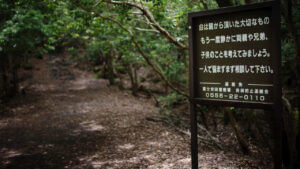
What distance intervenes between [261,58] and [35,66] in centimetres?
2454

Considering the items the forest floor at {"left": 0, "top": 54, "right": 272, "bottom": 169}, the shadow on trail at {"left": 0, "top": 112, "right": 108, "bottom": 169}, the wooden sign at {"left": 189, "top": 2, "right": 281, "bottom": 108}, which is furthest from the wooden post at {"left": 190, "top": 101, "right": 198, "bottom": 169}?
the shadow on trail at {"left": 0, "top": 112, "right": 108, "bottom": 169}

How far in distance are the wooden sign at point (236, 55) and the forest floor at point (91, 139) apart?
2458 millimetres

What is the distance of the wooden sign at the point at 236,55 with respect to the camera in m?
3.08

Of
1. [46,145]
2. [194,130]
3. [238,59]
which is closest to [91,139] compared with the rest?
[46,145]

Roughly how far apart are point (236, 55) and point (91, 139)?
589 centimetres

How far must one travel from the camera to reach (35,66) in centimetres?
2353

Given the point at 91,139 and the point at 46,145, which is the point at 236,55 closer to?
the point at 91,139

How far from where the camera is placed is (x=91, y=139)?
25.1ft

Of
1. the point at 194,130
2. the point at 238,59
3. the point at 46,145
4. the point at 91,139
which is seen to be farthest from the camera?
the point at 91,139

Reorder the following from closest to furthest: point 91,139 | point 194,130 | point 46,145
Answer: point 194,130
point 46,145
point 91,139

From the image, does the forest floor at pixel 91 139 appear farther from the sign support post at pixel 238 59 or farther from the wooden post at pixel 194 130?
the sign support post at pixel 238 59

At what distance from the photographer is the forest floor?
5699 millimetres

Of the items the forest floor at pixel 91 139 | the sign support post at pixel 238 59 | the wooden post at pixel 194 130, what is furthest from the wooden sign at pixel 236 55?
the forest floor at pixel 91 139

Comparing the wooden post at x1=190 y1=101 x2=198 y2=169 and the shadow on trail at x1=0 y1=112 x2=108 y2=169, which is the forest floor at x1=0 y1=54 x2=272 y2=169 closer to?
the shadow on trail at x1=0 y1=112 x2=108 y2=169
